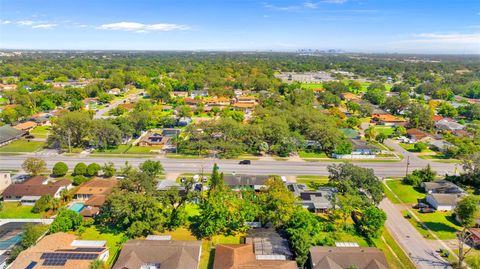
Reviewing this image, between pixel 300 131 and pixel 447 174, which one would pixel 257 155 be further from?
pixel 447 174

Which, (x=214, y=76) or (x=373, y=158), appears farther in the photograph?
(x=214, y=76)

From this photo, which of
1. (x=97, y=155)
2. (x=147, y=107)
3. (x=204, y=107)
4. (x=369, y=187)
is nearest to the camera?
(x=369, y=187)

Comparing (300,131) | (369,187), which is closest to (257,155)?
(300,131)

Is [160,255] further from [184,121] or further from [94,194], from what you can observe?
[184,121]

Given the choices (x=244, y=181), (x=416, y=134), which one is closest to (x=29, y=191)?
(x=244, y=181)

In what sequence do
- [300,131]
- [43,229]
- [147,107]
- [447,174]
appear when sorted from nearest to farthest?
[43,229] < [447,174] < [300,131] < [147,107]

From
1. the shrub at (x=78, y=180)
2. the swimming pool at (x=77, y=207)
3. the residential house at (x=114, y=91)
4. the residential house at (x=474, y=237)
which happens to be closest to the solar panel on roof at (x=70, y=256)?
the swimming pool at (x=77, y=207)

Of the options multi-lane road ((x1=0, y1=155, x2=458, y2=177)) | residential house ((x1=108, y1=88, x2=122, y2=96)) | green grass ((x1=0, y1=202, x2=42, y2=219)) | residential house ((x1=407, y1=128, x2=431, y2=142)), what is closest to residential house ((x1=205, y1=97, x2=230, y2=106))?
residential house ((x1=108, y1=88, x2=122, y2=96))
